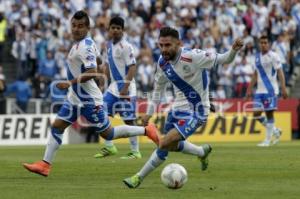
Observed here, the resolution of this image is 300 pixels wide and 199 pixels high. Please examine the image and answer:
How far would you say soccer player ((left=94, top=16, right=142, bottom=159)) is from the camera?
60.4 feet

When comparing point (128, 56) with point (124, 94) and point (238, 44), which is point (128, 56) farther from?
point (238, 44)

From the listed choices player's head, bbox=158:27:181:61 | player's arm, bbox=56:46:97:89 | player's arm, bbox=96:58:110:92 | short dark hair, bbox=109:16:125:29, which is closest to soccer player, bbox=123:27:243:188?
player's head, bbox=158:27:181:61

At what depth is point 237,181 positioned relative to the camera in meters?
13.1

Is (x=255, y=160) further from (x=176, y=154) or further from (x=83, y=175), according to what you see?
(x=83, y=175)

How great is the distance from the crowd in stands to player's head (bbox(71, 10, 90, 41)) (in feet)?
54.5

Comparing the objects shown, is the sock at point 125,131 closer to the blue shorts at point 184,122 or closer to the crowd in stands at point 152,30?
the blue shorts at point 184,122

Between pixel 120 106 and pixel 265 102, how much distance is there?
6207 millimetres

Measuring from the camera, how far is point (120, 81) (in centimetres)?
1866

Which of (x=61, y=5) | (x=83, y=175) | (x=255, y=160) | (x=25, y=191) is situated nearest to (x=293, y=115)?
(x=61, y=5)

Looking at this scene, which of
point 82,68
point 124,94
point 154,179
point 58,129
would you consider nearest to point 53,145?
point 58,129

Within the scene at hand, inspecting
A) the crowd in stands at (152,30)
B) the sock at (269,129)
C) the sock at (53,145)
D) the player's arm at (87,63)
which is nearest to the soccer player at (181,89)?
the player's arm at (87,63)

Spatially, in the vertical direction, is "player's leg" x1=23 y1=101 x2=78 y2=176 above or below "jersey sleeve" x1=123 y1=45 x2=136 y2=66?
below

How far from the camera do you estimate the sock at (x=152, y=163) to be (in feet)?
40.5

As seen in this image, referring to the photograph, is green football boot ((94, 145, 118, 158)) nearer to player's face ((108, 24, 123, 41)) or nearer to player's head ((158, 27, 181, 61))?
player's face ((108, 24, 123, 41))
